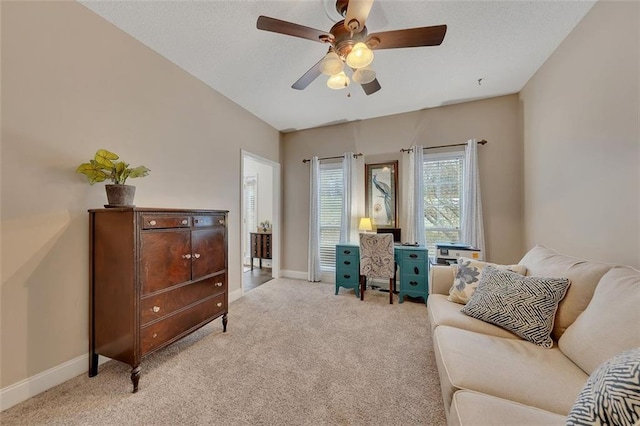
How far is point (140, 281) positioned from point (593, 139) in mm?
3440

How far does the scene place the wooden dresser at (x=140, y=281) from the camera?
1593 millimetres

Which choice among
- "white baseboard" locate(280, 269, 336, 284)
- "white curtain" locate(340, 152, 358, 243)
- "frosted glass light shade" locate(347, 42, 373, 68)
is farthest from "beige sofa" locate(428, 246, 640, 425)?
"white baseboard" locate(280, 269, 336, 284)

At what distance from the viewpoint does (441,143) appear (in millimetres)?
3445

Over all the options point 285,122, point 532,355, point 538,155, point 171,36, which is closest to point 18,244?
point 171,36

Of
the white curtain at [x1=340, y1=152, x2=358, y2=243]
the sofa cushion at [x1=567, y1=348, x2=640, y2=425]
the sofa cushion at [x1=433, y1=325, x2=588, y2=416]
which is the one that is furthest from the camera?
the white curtain at [x1=340, y1=152, x2=358, y2=243]

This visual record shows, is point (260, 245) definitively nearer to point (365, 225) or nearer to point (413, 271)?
point (365, 225)

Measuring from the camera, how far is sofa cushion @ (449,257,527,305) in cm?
183

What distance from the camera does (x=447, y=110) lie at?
11.2ft

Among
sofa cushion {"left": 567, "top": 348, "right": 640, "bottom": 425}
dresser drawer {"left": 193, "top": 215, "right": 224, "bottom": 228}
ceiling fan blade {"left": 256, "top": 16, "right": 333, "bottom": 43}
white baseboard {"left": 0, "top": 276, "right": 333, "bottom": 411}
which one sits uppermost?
ceiling fan blade {"left": 256, "top": 16, "right": 333, "bottom": 43}

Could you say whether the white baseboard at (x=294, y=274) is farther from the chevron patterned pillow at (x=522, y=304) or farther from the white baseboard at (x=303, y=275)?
the chevron patterned pillow at (x=522, y=304)

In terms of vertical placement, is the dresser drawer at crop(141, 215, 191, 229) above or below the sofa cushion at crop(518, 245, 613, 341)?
above

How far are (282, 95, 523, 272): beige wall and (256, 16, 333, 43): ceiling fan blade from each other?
2.40m

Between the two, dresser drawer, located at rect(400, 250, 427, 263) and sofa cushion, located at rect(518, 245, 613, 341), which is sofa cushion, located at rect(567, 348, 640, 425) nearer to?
sofa cushion, located at rect(518, 245, 613, 341)

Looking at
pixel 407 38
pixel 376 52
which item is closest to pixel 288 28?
pixel 407 38
